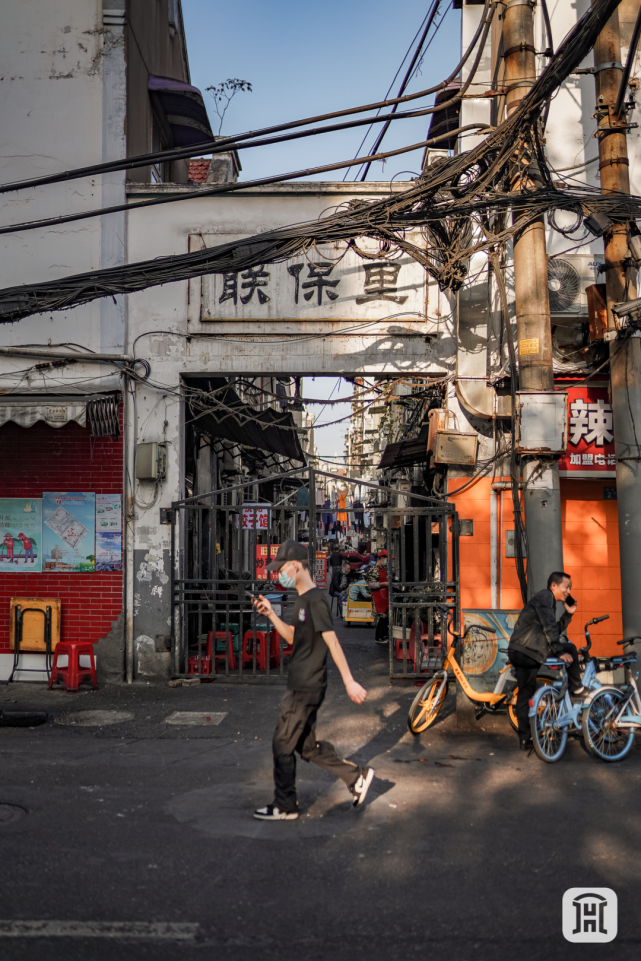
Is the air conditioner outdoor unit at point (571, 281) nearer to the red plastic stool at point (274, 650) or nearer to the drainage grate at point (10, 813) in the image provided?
the red plastic stool at point (274, 650)

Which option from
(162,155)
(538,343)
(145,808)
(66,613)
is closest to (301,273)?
(162,155)

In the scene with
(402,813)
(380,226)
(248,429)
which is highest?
(380,226)

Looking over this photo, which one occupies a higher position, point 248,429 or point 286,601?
point 248,429

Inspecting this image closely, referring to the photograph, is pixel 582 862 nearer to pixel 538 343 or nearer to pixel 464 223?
pixel 538 343

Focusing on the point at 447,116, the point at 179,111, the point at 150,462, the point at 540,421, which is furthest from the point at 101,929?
the point at 447,116

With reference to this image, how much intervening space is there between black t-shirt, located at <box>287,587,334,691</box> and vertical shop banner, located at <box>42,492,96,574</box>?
6283 mm

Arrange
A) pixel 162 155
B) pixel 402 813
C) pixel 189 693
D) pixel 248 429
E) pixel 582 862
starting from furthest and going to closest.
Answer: pixel 248 429 < pixel 189 693 < pixel 162 155 < pixel 402 813 < pixel 582 862

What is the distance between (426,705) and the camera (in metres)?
8.38

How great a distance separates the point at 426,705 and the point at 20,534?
21.3ft

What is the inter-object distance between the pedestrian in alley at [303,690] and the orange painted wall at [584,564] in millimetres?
5358

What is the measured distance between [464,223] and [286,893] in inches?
298

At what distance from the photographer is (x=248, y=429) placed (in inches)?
560

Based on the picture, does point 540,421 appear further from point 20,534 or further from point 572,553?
point 20,534

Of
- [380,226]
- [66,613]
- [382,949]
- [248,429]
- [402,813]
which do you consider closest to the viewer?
[382,949]
